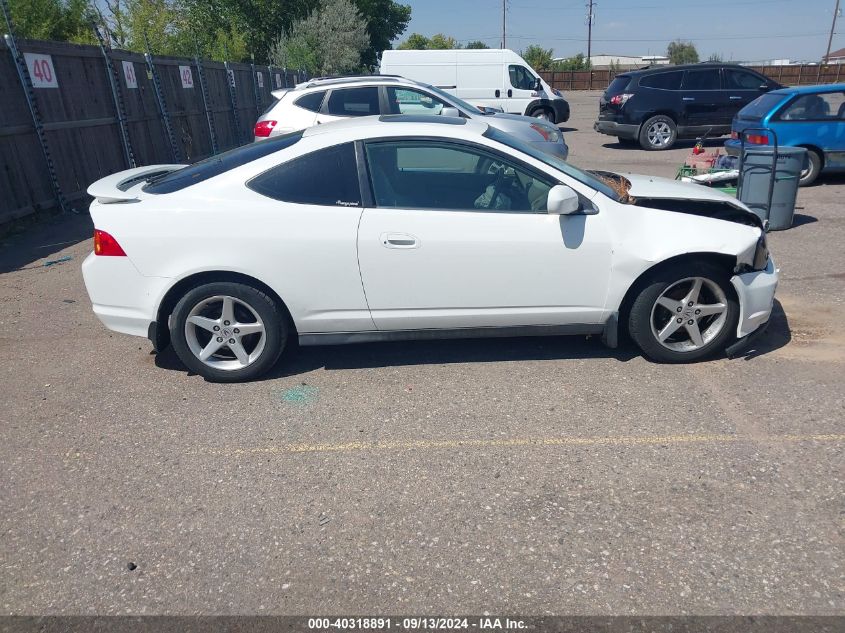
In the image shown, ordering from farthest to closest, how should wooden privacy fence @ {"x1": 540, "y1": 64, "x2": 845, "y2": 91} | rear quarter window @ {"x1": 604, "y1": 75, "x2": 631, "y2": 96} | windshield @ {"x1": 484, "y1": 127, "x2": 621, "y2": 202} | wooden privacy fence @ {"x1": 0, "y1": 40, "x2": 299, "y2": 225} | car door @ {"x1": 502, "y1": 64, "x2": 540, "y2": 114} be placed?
1. wooden privacy fence @ {"x1": 540, "y1": 64, "x2": 845, "y2": 91}
2. car door @ {"x1": 502, "y1": 64, "x2": 540, "y2": 114}
3. rear quarter window @ {"x1": 604, "y1": 75, "x2": 631, "y2": 96}
4. wooden privacy fence @ {"x1": 0, "y1": 40, "x2": 299, "y2": 225}
5. windshield @ {"x1": 484, "y1": 127, "x2": 621, "y2": 202}

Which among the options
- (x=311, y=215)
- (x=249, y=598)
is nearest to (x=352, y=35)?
(x=311, y=215)

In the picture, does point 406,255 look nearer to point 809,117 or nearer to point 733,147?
point 733,147

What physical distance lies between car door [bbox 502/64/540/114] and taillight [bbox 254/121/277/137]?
10658 mm

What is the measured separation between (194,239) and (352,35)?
32.1 metres

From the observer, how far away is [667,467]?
332cm

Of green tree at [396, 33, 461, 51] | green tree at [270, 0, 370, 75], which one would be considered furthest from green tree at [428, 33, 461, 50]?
→ green tree at [270, 0, 370, 75]

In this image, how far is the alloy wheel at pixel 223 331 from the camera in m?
4.22

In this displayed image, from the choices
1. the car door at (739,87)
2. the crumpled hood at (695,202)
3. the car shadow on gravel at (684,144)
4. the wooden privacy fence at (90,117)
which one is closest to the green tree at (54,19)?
the wooden privacy fence at (90,117)

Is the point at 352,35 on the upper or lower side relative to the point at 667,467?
upper

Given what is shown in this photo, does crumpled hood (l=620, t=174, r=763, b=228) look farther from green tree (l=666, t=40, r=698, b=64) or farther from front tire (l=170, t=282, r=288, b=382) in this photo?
green tree (l=666, t=40, r=698, b=64)

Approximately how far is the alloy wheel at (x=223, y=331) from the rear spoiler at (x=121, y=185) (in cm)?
87

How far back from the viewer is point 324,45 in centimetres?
3234

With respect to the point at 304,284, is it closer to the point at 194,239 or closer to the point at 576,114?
the point at 194,239

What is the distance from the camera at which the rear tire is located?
10.2 meters
